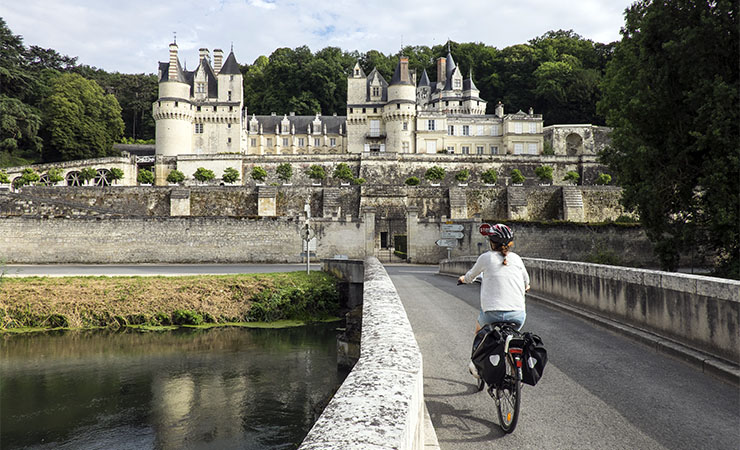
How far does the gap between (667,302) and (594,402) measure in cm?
285

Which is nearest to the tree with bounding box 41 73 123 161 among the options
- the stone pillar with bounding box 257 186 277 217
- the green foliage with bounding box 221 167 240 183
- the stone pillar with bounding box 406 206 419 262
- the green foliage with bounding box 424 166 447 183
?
the green foliage with bounding box 221 167 240 183

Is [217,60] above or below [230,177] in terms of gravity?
above

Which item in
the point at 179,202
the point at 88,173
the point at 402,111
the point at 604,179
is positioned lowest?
the point at 179,202

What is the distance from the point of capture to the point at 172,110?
6288 centimetres

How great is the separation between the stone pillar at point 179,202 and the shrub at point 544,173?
35421 millimetres

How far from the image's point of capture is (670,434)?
4.08 m

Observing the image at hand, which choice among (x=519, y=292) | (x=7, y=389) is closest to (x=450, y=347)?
(x=519, y=292)

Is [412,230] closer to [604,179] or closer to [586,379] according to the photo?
[586,379]

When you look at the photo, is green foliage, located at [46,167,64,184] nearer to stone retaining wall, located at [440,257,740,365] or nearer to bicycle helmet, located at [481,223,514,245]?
stone retaining wall, located at [440,257,740,365]

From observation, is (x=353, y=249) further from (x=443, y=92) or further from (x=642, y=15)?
(x=443, y=92)

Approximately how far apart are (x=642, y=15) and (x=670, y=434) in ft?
59.0

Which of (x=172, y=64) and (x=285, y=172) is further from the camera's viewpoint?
(x=172, y=64)

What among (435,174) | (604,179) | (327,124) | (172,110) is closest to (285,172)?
(435,174)

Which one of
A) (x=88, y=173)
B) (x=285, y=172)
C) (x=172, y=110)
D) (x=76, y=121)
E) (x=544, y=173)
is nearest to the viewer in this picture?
(x=88, y=173)
